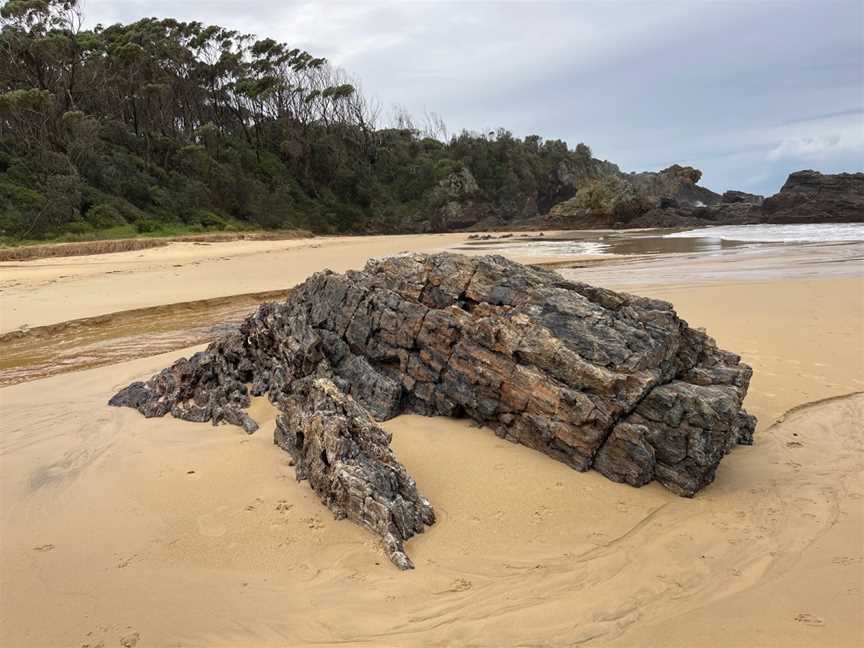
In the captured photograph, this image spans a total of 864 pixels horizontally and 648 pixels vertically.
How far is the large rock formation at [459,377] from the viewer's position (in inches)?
188

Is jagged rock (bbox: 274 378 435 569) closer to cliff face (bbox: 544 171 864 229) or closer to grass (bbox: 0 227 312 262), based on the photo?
grass (bbox: 0 227 312 262)

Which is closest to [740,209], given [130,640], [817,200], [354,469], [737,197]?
[817,200]

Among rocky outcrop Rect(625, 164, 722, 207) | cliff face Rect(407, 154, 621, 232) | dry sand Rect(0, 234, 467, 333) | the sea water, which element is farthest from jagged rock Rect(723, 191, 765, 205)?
dry sand Rect(0, 234, 467, 333)

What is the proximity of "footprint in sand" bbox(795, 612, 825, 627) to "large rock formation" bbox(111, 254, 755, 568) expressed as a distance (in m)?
1.38

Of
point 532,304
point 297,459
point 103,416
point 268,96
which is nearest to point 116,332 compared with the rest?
point 103,416

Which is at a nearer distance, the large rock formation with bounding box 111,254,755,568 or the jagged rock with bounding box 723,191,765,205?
the large rock formation with bounding box 111,254,755,568

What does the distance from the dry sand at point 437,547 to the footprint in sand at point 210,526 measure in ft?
0.04

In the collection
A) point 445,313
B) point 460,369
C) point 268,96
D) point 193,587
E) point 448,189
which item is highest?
point 268,96

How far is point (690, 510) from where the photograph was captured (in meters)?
4.55

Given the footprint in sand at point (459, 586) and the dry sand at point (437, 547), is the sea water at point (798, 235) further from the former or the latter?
the footprint in sand at point (459, 586)

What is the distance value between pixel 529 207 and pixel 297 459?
221ft

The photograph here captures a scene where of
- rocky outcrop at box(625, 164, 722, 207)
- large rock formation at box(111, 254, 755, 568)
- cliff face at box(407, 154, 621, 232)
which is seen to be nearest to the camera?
large rock formation at box(111, 254, 755, 568)

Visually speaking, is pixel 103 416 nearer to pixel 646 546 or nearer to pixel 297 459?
pixel 297 459

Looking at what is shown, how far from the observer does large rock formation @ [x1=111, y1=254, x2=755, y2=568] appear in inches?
188
